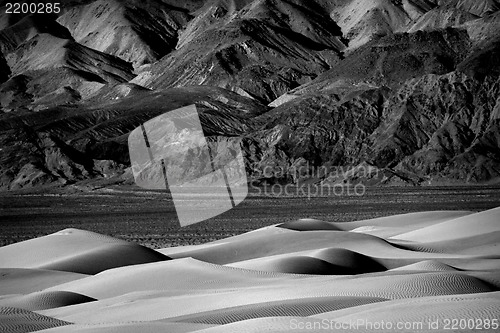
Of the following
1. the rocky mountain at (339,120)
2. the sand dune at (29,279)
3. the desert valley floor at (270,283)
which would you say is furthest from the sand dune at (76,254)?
the rocky mountain at (339,120)

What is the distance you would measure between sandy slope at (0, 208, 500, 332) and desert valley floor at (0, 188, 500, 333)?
36 millimetres

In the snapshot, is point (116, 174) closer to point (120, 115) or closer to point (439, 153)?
point (120, 115)

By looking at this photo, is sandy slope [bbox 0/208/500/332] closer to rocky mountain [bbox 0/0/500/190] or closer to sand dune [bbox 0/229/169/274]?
sand dune [bbox 0/229/169/274]

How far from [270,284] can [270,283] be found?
0.27 m

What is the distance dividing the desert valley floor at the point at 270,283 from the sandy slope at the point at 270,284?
0.04 metres

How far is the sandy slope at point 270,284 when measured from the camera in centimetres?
1085

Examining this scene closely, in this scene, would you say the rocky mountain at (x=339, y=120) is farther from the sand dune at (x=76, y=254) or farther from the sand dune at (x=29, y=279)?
the sand dune at (x=29, y=279)

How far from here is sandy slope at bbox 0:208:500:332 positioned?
10852 mm

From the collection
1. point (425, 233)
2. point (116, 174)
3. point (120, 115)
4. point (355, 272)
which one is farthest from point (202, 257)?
point (120, 115)

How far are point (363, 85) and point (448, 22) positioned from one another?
4867cm

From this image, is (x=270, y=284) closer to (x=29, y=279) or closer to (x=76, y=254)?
(x=29, y=279)

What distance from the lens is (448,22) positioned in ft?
604

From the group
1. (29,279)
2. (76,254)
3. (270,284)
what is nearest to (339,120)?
(76,254)

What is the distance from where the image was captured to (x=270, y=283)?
63.5ft
